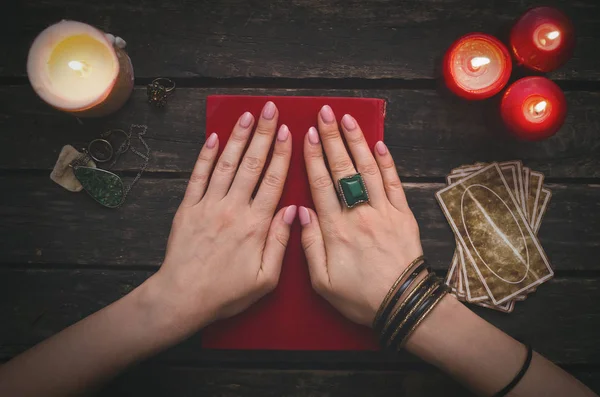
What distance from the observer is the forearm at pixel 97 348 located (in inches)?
38.5

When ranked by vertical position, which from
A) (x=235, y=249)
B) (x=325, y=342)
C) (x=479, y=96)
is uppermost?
(x=479, y=96)

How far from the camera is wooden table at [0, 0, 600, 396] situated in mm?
1157

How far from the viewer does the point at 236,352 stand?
3.86 ft

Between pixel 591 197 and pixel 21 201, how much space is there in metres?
1.61

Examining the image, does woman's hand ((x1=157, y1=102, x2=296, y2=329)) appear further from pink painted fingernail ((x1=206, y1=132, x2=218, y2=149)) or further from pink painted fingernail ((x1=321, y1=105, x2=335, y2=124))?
pink painted fingernail ((x1=321, y1=105, x2=335, y2=124))

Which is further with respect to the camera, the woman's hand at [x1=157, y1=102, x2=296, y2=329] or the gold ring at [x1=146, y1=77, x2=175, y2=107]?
the gold ring at [x1=146, y1=77, x2=175, y2=107]

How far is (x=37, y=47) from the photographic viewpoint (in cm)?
101

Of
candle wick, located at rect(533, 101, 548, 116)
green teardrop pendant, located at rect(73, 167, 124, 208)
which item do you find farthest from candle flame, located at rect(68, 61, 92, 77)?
candle wick, located at rect(533, 101, 548, 116)

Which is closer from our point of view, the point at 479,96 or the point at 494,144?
the point at 479,96

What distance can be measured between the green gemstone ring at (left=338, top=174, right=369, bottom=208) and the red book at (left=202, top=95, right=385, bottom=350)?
0.33ft

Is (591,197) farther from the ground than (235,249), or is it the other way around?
(591,197)

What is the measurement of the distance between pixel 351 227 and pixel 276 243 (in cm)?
20

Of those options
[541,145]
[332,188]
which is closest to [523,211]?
[541,145]

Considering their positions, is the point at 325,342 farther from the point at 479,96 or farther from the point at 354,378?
the point at 479,96
